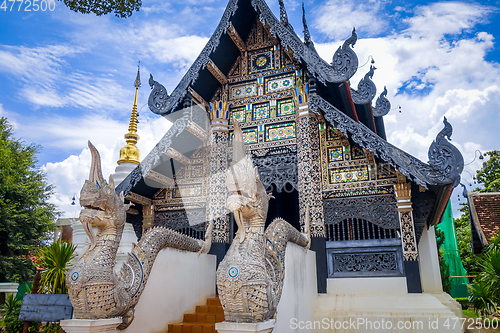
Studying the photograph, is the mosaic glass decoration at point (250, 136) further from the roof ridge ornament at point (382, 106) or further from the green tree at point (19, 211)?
the green tree at point (19, 211)

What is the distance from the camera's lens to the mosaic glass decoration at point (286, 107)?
23.0 feet

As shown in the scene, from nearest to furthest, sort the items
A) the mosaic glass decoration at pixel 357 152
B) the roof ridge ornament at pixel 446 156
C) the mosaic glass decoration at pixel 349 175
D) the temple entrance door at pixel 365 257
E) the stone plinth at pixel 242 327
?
the stone plinth at pixel 242 327, the roof ridge ornament at pixel 446 156, the temple entrance door at pixel 365 257, the mosaic glass decoration at pixel 349 175, the mosaic glass decoration at pixel 357 152

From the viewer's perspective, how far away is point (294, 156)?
6.79m

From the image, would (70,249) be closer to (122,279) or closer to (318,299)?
(122,279)

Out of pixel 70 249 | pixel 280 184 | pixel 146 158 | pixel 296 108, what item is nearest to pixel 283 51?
pixel 296 108

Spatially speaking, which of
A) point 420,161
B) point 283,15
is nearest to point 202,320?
point 420,161

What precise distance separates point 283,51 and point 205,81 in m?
1.67

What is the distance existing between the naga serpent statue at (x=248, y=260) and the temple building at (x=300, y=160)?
185cm

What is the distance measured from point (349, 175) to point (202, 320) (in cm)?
327

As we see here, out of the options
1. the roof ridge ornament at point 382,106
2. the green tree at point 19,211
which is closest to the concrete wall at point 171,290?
the roof ridge ornament at point 382,106

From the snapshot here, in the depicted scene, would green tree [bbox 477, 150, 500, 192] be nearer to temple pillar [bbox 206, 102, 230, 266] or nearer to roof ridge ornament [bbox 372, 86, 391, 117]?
roof ridge ornament [bbox 372, 86, 391, 117]

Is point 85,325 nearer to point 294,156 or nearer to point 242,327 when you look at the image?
point 242,327

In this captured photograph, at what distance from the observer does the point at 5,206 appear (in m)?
12.5

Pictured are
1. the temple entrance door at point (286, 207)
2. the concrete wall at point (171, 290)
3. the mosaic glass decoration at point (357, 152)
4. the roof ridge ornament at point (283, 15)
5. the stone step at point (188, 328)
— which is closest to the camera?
the concrete wall at point (171, 290)
